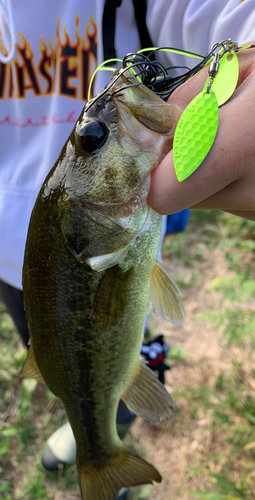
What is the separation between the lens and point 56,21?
1.54 meters

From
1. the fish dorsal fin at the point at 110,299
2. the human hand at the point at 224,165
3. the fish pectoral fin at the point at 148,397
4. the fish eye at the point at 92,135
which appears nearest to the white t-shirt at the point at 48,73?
the human hand at the point at 224,165

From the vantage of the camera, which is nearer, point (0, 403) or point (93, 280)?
point (93, 280)

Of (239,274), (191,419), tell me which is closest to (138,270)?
(191,419)

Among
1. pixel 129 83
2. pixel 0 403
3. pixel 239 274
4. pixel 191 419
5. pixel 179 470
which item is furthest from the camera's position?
pixel 239 274

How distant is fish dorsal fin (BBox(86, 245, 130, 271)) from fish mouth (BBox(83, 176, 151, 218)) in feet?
0.44

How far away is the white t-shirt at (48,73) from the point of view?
1.33 m

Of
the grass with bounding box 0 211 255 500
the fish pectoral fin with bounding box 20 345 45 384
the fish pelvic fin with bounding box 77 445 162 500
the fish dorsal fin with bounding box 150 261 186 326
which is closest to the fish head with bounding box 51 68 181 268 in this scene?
the fish dorsal fin with bounding box 150 261 186 326

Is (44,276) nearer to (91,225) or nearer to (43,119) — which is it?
(91,225)

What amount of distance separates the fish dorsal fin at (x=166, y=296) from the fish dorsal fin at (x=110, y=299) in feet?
0.38

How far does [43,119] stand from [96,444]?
162 cm

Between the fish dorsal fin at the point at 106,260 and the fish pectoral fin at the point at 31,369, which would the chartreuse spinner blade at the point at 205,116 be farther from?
the fish pectoral fin at the point at 31,369

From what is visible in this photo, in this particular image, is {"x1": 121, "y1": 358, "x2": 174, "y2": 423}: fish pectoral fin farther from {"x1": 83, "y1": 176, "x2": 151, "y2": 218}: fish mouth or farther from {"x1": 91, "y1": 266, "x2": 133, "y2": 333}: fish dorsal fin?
{"x1": 83, "y1": 176, "x2": 151, "y2": 218}: fish mouth

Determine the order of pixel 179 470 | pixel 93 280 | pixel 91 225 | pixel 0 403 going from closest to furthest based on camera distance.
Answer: pixel 91 225 → pixel 93 280 → pixel 179 470 → pixel 0 403

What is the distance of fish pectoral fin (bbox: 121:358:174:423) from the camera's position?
142cm
